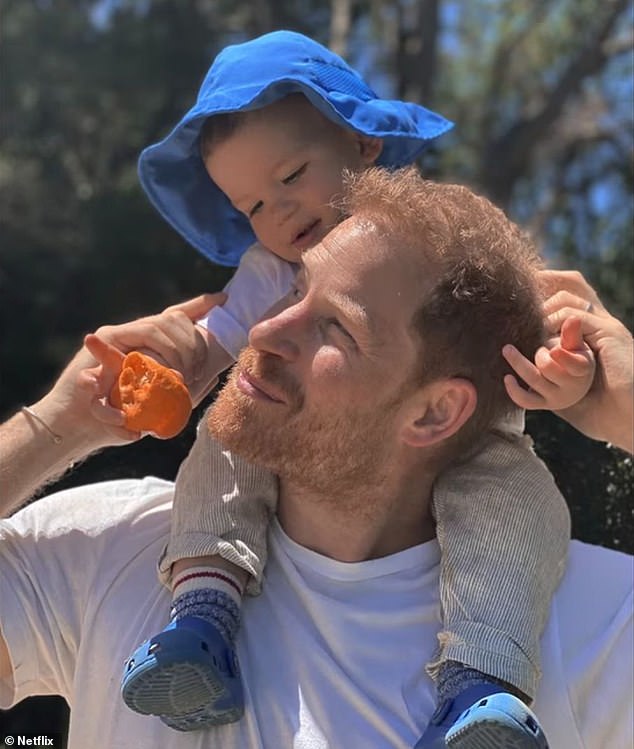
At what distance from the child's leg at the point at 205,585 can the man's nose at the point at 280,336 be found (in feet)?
0.89

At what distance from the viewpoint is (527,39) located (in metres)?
12.3

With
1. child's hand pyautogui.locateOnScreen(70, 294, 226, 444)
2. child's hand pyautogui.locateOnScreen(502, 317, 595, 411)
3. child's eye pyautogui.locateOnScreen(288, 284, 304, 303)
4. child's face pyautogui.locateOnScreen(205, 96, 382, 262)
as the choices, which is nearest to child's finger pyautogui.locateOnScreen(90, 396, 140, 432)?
child's hand pyautogui.locateOnScreen(70, 294, 226, 444)

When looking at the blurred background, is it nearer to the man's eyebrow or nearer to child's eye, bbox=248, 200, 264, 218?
child's eye, bbox=248, 200, 264, 218

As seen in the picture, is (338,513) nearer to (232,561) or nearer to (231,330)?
(232,561)

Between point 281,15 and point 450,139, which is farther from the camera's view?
point 450,139

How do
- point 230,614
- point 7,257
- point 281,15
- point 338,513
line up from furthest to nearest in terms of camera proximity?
point 281,15, point 7,257, point 338,513, point 230,614

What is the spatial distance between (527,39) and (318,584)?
11.7 meters

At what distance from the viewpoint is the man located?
1.76 meters

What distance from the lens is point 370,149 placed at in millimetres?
2289

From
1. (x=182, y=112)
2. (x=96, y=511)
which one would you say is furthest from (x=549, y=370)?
(x=182, y=112)

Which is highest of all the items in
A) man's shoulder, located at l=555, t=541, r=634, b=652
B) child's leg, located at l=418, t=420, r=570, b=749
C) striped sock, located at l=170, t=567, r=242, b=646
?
child's leg, located at l=418, t=420, r=570, b=749

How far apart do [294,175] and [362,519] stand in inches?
29.4

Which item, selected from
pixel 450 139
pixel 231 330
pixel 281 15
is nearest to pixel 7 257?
pixel 281 15

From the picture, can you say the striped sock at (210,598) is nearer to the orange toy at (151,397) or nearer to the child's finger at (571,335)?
the orange toy at (151,397)
